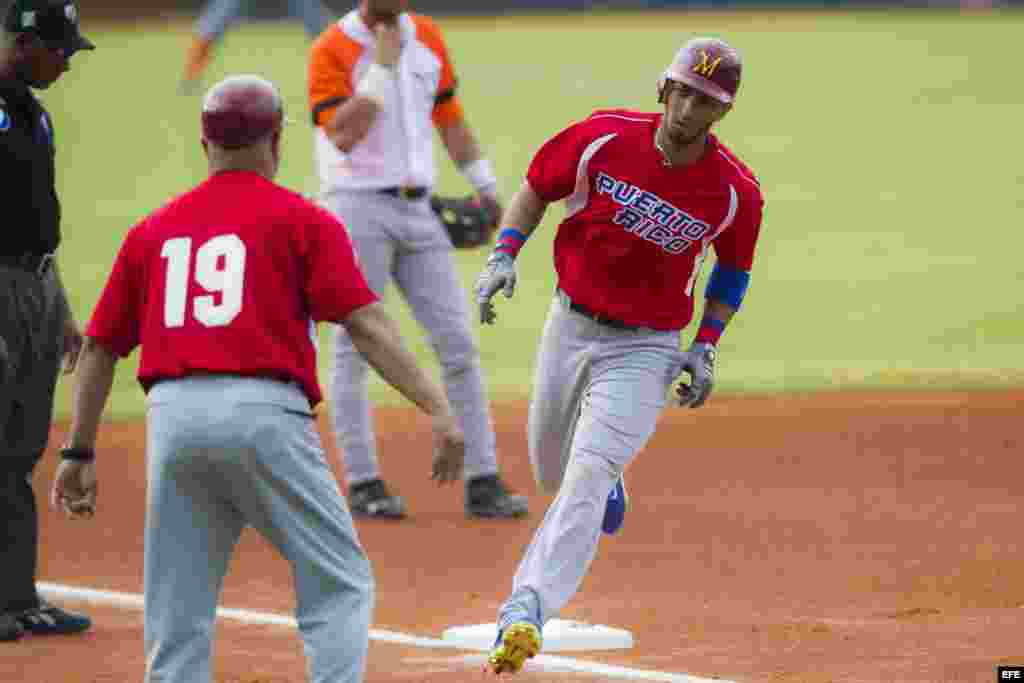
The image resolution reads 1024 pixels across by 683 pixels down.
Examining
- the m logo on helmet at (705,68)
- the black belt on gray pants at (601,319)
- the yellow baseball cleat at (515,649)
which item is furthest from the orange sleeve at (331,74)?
the yellow baseball cleat at (515,649)

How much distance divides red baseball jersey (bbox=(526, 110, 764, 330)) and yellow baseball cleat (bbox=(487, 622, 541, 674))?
1.19 metres

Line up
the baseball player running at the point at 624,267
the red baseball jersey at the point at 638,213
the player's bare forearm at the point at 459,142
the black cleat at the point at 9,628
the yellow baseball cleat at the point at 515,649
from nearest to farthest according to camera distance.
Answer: the yellow baseball cleat at the point at 515,649
the baseball player running at the point at 624,267
the red baseball jersey at the point at 638,213
the black cleat at the point at 9,628
the player's bare forearm at the point at 459,142

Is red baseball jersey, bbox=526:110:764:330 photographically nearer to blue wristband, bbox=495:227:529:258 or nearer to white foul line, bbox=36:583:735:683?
blue wristband, bbox=495:227:529:258

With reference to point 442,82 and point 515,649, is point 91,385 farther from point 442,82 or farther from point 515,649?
point 442,82

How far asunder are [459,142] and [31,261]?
3029 mm

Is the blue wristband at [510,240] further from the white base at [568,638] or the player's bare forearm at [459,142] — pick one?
the player's bare forearm at [459,142]

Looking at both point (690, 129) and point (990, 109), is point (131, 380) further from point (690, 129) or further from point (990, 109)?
point (990, 109)

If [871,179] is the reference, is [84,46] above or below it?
above

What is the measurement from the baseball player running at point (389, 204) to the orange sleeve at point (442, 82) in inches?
0.4

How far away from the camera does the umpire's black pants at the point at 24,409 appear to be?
6.66 m

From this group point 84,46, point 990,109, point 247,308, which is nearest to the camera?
point 247,308

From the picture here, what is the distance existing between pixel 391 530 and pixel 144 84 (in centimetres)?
2156

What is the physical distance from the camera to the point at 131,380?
1340cm

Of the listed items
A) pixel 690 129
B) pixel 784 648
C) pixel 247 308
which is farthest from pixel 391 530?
pixel 247 308
